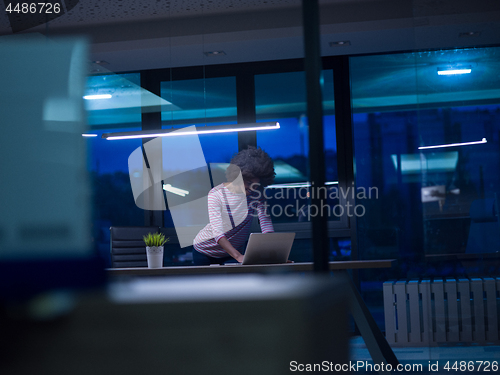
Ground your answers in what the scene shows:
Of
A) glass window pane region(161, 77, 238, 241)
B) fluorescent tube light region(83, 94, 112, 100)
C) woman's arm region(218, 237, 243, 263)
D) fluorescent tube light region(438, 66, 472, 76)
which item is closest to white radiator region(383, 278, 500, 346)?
woman's arm region(218, 237, 243, 263)

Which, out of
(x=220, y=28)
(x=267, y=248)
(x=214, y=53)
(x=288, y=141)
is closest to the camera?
(x=267, y=248)

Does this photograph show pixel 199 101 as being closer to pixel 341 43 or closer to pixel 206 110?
pixel 206 110

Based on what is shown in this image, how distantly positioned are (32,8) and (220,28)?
1.86 m

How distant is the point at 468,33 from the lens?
3648 millimetres

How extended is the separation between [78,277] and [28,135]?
37 centimetres

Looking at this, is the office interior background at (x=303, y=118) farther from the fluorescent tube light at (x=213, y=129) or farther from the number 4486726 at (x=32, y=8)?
the fluorescent tube light at (x=213, y=129)

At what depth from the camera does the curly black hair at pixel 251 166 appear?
403 cm

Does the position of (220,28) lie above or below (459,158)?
above

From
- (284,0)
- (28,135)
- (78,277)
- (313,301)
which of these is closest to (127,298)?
(78,277)

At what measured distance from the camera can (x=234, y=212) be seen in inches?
152

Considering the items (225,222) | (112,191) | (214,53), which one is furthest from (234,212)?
(112,191)

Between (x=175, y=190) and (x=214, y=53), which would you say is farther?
(x=175, y=190)

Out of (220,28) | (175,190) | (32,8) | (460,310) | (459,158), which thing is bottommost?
(460,310)

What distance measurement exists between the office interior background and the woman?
107 centimetres
